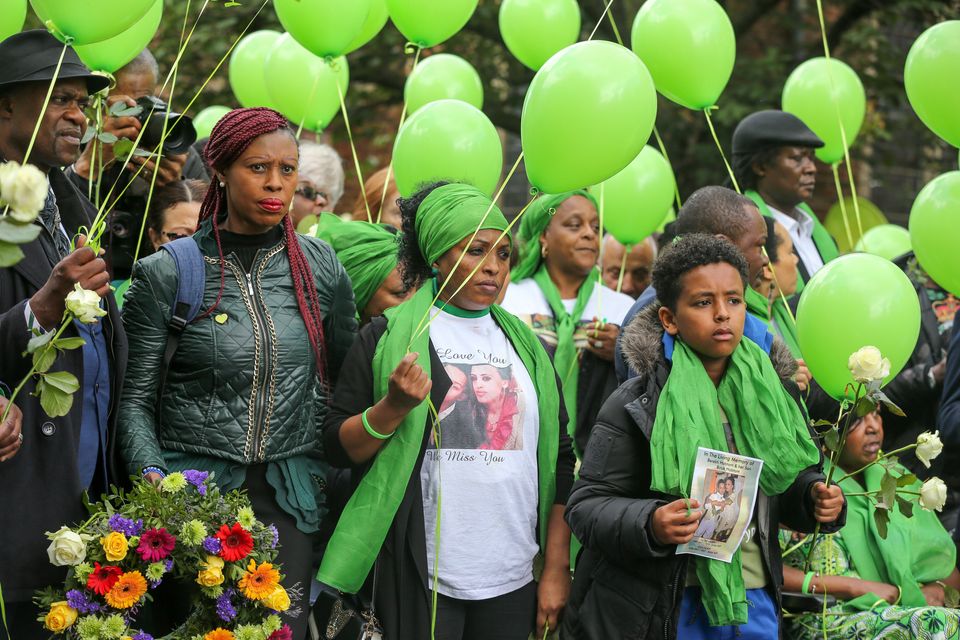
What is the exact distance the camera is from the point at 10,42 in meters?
3.51

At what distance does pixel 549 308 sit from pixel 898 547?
70.3 inches

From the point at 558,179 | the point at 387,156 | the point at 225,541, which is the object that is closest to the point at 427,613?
the point at 225,541

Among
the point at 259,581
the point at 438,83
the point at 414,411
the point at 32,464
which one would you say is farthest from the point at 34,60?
the point at 438,83

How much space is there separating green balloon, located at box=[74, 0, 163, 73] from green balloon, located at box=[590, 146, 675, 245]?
216cm

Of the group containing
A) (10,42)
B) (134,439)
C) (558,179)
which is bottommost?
(134,439)

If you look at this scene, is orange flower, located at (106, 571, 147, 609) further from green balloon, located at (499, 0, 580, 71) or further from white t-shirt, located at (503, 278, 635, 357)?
green balloon, located at (499, 0, 580, 71)

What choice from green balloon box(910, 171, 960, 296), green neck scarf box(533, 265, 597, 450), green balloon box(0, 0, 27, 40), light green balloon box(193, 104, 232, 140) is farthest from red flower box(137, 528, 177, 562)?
light green balloon box(193, 104, 232, 140)

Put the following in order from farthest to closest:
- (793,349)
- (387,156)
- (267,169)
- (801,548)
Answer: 1. (387,156)
2. (793,349)
3. (801,548)
4. (267,169)

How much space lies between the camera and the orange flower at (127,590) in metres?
3.18

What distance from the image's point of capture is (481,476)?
3773 mm

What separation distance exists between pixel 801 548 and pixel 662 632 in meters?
1.18

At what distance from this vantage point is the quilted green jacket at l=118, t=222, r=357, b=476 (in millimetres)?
3566

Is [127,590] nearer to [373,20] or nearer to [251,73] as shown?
[373,20]

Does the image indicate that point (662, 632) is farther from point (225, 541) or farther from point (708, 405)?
point (225, 541)
